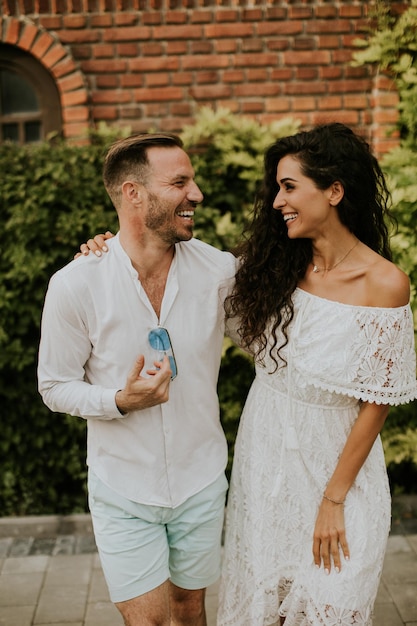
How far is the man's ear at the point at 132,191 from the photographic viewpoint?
247 centimetres

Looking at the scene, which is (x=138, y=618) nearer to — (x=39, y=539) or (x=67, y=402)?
(x=67, y=402)

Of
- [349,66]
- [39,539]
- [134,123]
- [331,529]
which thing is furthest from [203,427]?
[349,66]

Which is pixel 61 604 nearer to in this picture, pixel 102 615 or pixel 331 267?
pixel 102 615

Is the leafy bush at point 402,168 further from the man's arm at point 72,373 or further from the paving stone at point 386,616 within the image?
the man's arm at point 72,373

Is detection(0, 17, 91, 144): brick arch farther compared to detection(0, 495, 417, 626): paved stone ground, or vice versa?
detection(0, 17, 91, 144): brick arch

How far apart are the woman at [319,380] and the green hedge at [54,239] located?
1684 mm

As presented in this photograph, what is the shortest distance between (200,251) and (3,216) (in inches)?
84.5

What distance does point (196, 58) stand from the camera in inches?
183

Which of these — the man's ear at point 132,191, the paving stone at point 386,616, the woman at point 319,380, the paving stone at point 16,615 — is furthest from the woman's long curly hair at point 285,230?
the paving stone at point 16,615

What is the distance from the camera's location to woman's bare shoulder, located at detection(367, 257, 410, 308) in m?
2.32

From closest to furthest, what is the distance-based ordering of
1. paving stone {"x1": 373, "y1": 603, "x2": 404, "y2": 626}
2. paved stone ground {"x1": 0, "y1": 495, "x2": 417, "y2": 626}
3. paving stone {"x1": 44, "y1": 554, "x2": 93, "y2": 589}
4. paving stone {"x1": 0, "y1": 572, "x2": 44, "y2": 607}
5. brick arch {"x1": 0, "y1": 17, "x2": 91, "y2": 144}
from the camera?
paving stone {"x1": 373, "y1": 603, "x2": 404, "y2": 626} < paved stone ground {"x1": 0, "y1": 495, "x2": 417, "y2": 626} < paving stone {"x1": 0, "y1": 572, "x2": 44, "y2": 607} < paving stone {"x1": 44, "y1": 554, "x2": 93, "y2": 589} < brick arch {"x1": 0, "y1": 17, "x2": 91, "y2": 144}

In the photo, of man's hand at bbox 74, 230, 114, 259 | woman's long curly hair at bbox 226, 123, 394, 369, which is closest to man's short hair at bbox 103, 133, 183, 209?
man's hand at bbox 74, 230, 114, 259

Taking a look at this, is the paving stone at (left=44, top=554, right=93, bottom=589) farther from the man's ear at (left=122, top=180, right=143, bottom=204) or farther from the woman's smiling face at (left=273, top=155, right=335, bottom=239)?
the woman's smiling face at (left=273, top=155, right=335, bottom=239)

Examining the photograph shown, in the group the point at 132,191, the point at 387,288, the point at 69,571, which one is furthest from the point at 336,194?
the point at 69,571
